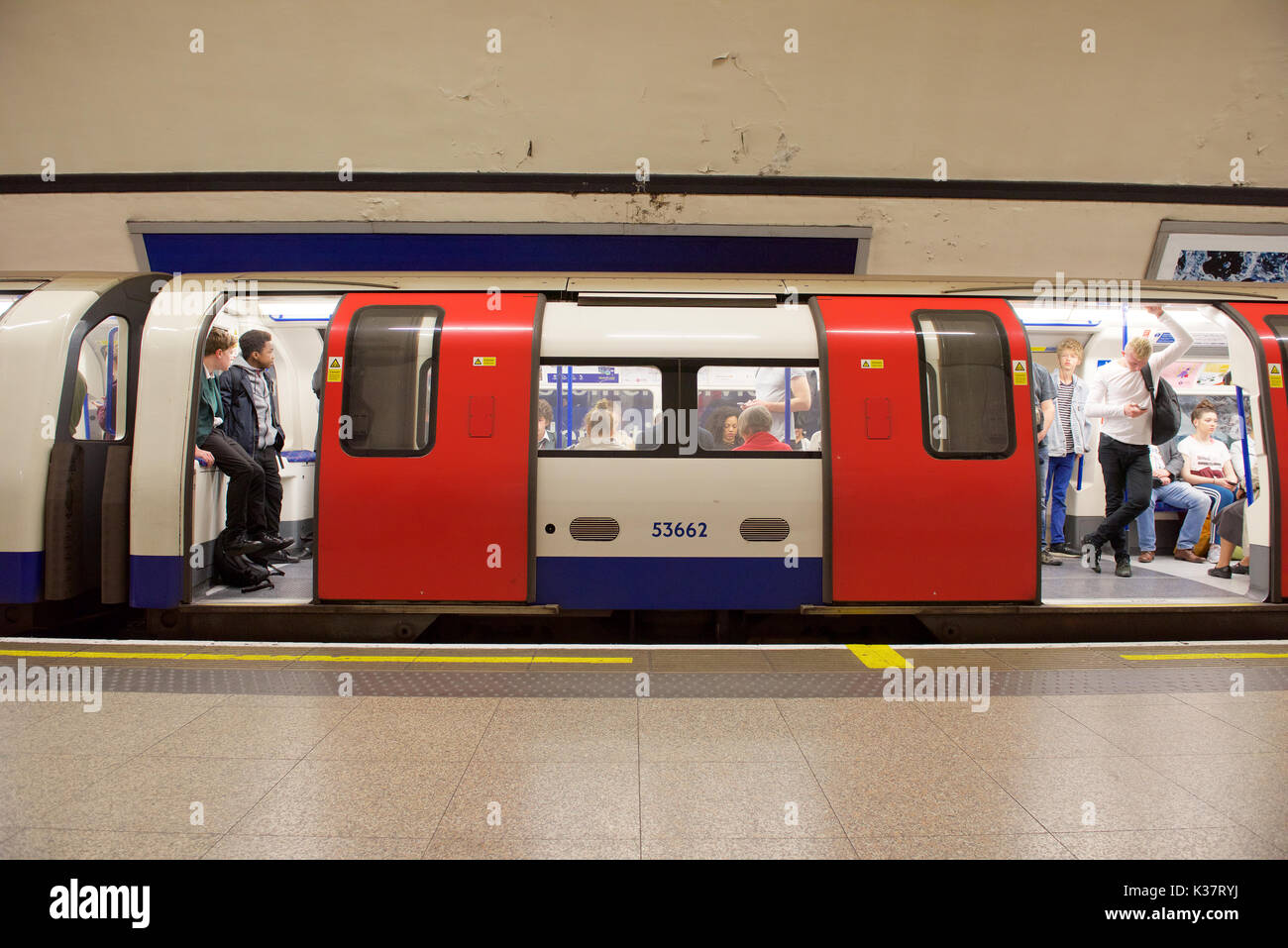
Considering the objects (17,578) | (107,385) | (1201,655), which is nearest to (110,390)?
(107,385)

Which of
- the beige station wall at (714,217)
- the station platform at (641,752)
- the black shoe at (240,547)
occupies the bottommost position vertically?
the station platform at (641,752)

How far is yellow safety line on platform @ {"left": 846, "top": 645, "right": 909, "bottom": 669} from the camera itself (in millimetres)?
3986

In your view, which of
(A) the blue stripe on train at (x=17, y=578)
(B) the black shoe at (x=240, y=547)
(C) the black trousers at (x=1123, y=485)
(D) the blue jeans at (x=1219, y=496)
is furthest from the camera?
(D) the blue jeans at (x=1219, y=496)

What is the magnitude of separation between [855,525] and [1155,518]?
518cm

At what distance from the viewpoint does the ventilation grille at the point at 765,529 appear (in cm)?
446

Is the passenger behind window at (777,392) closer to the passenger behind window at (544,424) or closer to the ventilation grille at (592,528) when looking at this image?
the ventilation grille at (592,528)

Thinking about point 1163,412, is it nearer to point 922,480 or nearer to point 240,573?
point 922,480

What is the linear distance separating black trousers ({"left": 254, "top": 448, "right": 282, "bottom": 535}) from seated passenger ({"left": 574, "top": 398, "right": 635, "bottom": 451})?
271cm

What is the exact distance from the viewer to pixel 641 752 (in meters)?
2.95

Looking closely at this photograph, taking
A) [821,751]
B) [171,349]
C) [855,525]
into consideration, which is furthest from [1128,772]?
[171,349]

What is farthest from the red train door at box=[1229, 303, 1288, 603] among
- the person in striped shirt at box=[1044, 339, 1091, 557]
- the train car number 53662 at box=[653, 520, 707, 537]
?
the train car number 53662 at box=[653, 520, 707, 537]

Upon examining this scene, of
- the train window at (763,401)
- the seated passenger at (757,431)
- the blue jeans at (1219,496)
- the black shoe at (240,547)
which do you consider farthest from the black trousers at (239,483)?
the blue jeans at (1219,496)

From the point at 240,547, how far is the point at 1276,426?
7063 millimetres

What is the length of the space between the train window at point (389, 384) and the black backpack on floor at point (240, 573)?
135 cm
